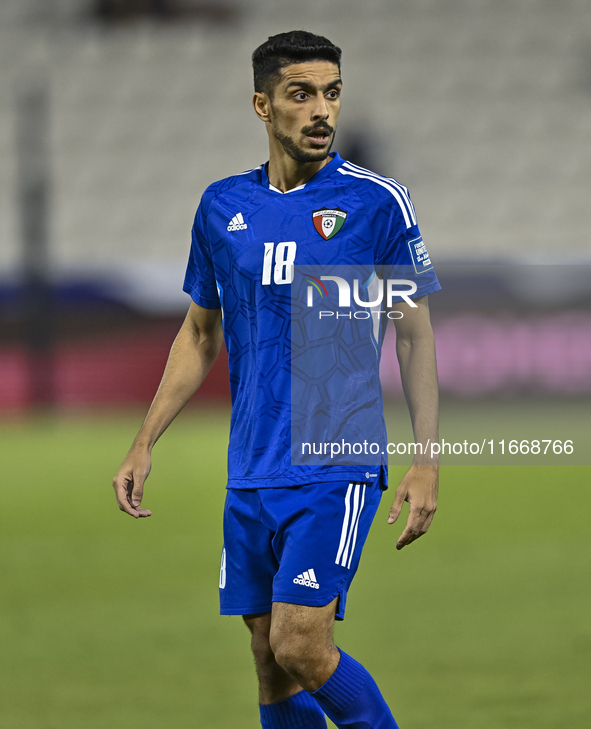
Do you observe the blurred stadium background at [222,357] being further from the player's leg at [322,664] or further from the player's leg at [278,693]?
the player's leg at [322,664]

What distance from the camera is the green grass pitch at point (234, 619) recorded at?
323cm

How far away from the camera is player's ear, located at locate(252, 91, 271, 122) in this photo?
2498 mm

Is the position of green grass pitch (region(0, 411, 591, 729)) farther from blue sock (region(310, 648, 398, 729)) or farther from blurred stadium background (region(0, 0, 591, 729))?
blue sock (region(310, 648, 398, 729))

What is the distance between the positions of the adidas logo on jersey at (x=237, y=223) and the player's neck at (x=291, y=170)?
13 centimetres

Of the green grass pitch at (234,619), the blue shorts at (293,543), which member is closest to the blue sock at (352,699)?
the blue shorts at (293,543)

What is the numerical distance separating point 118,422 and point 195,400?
3.17 feet

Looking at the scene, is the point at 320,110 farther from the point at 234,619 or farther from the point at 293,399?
the point at 234,619

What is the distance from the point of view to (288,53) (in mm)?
2416

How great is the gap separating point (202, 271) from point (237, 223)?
19 centimetres

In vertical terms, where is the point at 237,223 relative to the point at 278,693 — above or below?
above

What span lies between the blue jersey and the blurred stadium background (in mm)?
1130

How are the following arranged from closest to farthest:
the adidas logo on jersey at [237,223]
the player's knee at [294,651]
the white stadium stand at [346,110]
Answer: the player's knee at [294,651], the adidas logo on jersey at [237,223], the white stadium stand at [346,110]

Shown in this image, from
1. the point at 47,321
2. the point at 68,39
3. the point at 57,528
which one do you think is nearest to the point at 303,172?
the point at 57,528

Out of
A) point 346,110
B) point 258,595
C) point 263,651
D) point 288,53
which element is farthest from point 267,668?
point 346,110
